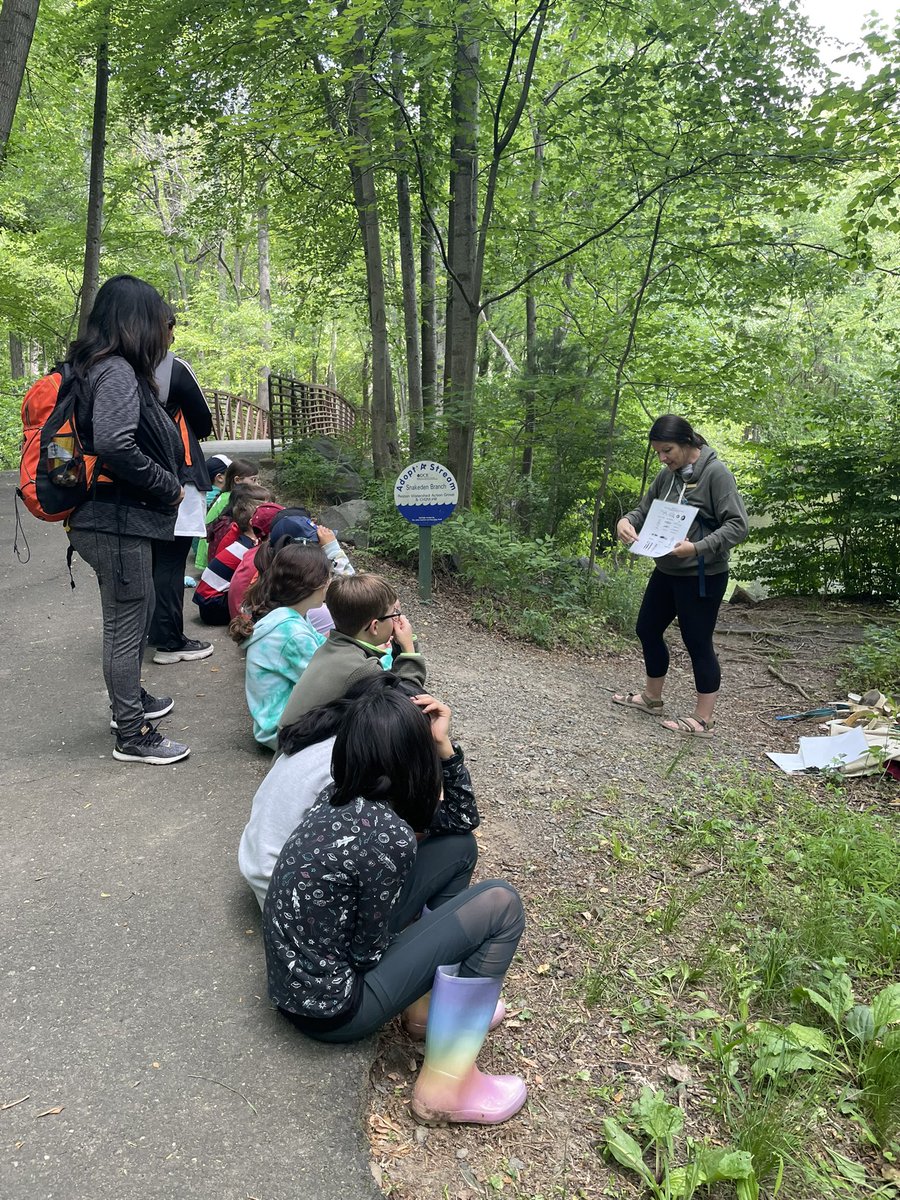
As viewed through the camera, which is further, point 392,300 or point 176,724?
point 392,300

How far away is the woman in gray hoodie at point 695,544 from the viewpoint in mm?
4605

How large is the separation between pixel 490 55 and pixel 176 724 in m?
7.82

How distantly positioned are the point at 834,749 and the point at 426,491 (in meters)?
3.63

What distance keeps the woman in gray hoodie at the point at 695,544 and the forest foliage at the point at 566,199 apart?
343cm

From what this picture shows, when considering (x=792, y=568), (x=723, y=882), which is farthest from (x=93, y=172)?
(x=723, y=882)

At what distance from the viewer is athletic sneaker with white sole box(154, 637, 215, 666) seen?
16.2 feet

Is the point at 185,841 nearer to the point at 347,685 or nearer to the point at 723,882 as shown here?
the point at 347,685

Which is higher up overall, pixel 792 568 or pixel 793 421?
pixel 793 421

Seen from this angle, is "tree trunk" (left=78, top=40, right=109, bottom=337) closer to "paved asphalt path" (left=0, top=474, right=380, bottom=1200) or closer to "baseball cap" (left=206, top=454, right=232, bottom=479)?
"baseball cap" (left=206, top=454, right=232, bottom=479)

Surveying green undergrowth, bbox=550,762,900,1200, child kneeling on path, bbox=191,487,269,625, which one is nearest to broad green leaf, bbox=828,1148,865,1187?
green undergrowth, bbox=550,762,900,1200

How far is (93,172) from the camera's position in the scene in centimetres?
1151

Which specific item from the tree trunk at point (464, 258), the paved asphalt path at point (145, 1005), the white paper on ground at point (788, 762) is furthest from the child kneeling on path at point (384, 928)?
the tree trunk at point (464, 258)

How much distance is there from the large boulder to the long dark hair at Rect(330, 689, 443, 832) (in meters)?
6.37

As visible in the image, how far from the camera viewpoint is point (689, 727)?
5152 mm
